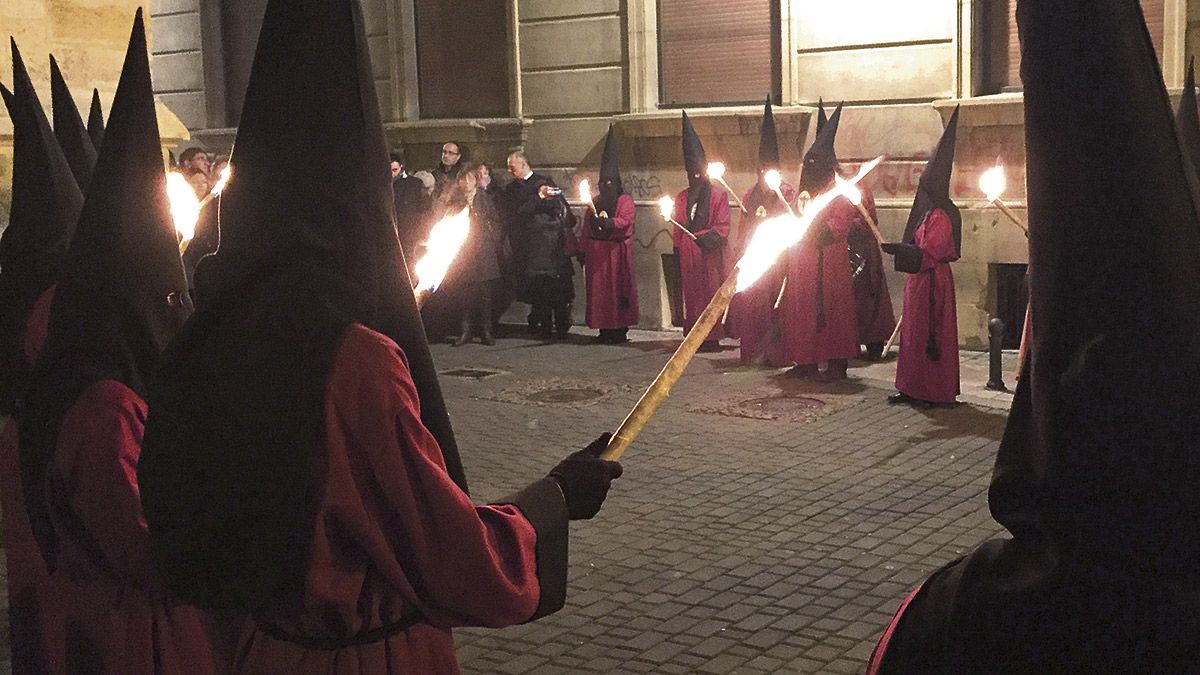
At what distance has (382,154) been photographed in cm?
310

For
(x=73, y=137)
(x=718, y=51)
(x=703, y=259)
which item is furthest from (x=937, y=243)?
(x=73, y=137)

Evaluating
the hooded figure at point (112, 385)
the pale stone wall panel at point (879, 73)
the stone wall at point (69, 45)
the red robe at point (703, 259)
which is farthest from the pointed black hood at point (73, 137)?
the pale stone wall panel at point (879, 73)

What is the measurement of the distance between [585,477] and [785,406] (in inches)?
346

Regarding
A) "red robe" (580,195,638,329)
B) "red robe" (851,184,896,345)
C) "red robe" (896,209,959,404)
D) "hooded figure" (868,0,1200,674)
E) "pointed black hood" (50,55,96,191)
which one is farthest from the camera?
"red robe" (580,195,638,329)

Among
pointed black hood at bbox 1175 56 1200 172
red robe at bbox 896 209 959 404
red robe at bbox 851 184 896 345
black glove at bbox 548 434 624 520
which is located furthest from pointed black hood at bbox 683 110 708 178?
black glove at bbox 548 434 624 520

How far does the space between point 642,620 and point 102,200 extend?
352 centimetres

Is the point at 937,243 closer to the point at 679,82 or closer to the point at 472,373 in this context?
the point at 472,373

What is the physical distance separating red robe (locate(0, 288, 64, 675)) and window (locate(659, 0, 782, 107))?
12417mm

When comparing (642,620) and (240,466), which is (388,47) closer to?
(642,620)

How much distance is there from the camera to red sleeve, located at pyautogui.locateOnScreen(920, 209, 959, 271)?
460 inches

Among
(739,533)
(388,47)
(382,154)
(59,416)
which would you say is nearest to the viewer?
(382,154)

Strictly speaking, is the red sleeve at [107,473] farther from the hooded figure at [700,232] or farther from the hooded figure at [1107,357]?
the hooded figure at [700,232]

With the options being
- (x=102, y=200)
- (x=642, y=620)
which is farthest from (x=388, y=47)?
(x=102, y=200)

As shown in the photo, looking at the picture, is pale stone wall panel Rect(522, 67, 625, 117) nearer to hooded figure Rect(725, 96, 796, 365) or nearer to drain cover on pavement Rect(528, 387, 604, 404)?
hooded figure Rect(725, 96, 796, 365)
